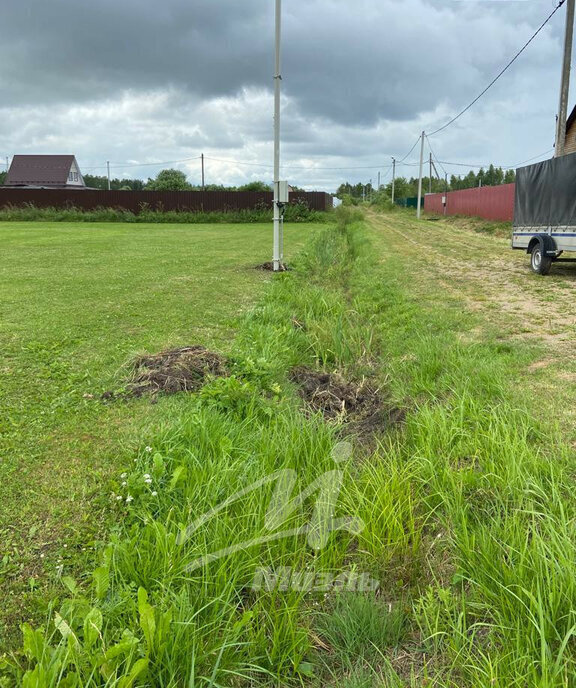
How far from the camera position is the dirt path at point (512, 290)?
612 cm

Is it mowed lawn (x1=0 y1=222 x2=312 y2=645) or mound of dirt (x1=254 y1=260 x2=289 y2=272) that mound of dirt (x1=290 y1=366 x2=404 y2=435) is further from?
mound of dirt (x1=254 y1=260 x2=289 y2=272)

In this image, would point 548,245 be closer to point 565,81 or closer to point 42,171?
point 565,81

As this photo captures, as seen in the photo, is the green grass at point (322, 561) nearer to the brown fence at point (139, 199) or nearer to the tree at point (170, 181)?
the brown fence at point (139, 199)

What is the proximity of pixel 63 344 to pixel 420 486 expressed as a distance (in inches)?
141

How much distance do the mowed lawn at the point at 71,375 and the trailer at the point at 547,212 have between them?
5.83m

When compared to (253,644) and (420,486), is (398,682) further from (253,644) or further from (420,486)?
(420,486)

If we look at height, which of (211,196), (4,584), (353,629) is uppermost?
(211,196)

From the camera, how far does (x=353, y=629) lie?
206 cm

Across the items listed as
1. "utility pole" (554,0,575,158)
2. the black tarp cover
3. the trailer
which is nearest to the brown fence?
"utility pole" (554,0,575,158)

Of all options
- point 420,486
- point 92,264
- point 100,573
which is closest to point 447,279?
point 92,264

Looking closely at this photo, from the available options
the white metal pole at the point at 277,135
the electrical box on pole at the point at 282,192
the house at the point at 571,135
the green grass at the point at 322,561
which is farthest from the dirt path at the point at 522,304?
the house at the point at 571,135

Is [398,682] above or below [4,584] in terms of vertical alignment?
below

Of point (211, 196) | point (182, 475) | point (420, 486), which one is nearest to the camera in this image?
point (182, 475)

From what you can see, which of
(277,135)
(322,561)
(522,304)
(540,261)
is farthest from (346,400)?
(540,261)
